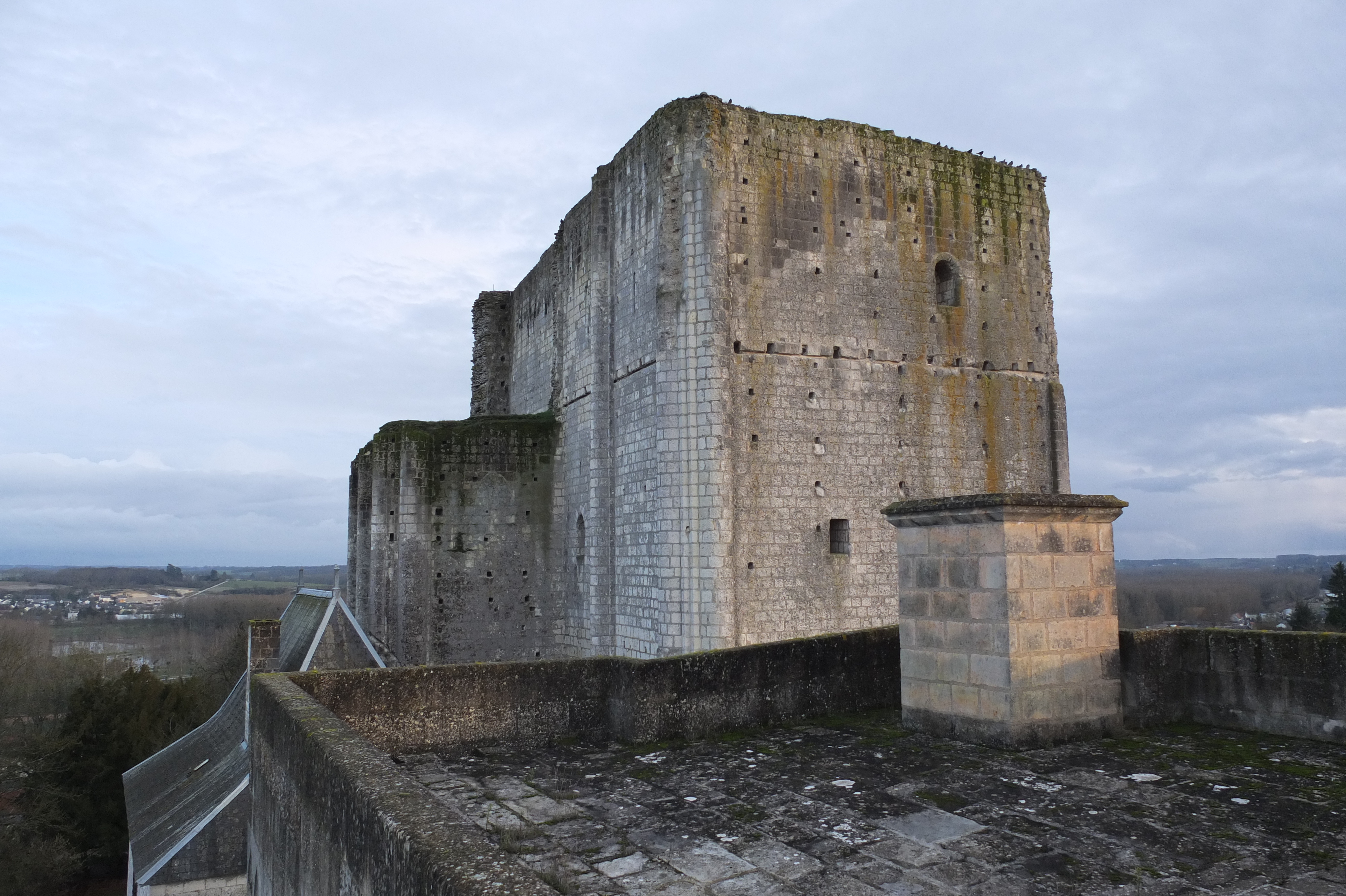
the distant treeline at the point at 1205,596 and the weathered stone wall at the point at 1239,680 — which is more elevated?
the weathered stone wall at the point at 1239,680

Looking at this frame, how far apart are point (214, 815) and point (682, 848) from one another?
10.8m

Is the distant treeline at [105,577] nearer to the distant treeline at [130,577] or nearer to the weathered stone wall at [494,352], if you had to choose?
the distant treeline at [130,577]

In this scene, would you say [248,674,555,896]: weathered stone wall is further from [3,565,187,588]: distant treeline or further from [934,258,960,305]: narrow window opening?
[3,565,187,588]: distant treeline

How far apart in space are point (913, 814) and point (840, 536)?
33.8 feet

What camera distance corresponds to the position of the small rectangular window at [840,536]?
14.7 metres

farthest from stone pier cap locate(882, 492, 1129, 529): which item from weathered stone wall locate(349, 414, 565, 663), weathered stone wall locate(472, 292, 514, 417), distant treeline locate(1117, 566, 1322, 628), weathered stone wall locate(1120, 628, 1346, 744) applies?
distant treeline locate(1117, 566, 1322, 628)

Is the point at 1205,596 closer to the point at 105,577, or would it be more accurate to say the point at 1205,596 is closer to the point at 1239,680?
the point at 1239,680

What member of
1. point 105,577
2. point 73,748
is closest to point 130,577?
point 105,577

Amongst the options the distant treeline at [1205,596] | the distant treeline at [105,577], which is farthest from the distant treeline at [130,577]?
the distant treeline at [1205,596]

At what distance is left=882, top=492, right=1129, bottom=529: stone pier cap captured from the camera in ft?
19.4

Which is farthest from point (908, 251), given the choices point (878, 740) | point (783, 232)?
point (878, 740)

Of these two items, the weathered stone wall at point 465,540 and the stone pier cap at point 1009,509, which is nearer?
the stone pier cap at point 1009,509

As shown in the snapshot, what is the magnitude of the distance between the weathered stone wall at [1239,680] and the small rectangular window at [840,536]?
7.83 meters

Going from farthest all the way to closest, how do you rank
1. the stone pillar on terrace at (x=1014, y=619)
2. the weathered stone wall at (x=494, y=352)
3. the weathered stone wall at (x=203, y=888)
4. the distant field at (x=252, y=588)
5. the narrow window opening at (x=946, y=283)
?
the distant field at (x=252, y=588) < the weathered stone wall at (x=494, y=352) < the narrow window opening at (x=946, y=283) < the weathered stone wall at (x=203, y=888) < the stone pillar on terrace at (x=1014, y=619)
